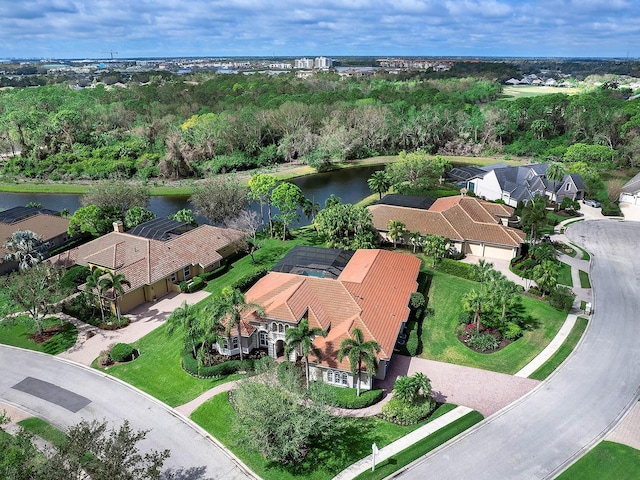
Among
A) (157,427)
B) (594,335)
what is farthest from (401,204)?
(157,427)

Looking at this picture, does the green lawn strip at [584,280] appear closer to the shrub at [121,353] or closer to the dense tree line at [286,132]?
the shrub at [121,353]

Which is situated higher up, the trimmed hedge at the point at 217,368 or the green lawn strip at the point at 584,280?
the green lawn strip at the point at 584,280

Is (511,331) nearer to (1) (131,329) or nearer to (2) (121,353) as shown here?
(2) (121,353)

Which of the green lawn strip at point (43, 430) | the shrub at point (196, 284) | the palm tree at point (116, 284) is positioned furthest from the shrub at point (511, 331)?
the palm tree at point (116, 284)

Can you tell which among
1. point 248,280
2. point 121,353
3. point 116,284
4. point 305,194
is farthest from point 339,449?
point 305,194

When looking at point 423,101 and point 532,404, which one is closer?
point 532,404

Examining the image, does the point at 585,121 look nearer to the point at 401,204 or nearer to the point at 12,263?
the point at 401,204

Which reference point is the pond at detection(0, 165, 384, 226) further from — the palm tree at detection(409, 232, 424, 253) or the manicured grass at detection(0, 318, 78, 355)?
the manicured grass at detection(0, 318, 78, 355)
